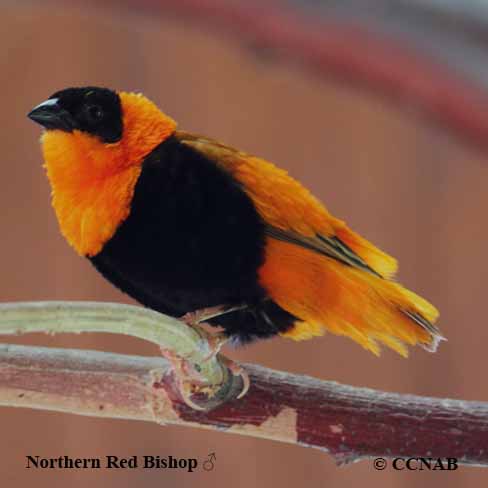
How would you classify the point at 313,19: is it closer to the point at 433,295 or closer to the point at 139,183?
the point at 139,183

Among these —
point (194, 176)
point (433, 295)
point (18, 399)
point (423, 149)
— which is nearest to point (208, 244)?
point (194, 176)

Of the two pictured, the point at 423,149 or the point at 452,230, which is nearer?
the point at 452,230

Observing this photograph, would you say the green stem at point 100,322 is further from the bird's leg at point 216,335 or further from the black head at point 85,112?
Result: the black head at point 85,112

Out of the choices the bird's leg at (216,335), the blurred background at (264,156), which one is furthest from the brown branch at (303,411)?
the blurred background at (264,156)

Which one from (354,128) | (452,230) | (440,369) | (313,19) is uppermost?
(313,19)

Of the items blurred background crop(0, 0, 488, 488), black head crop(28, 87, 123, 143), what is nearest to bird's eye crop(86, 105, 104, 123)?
black head crop(28, 87, 123, 143)

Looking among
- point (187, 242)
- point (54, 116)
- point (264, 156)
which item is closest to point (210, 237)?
point (187, 242)

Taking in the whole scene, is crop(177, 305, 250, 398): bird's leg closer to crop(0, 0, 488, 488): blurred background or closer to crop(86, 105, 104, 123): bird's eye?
crop(86, 105, 104, 123): bird's eye
